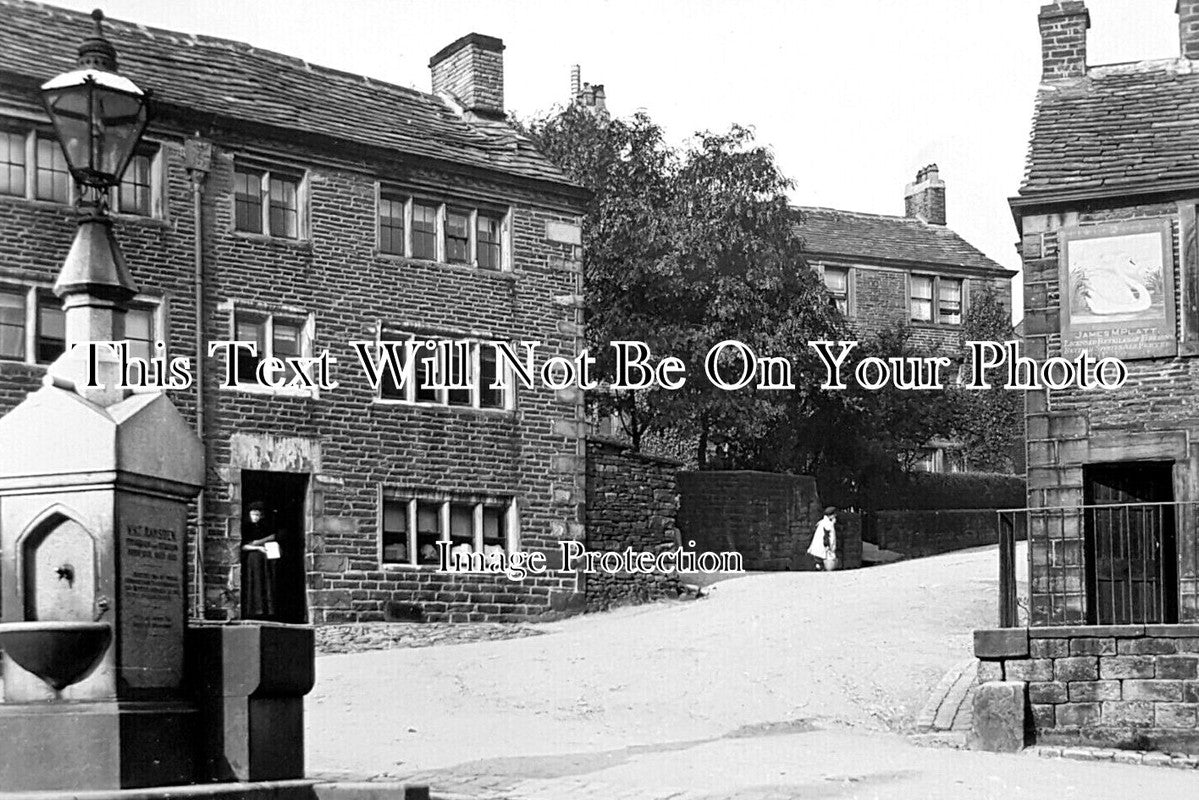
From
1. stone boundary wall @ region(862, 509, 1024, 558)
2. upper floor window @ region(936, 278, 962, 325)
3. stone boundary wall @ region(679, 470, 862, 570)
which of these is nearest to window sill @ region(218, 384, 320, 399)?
stone boundary wall @ region(679, 470, 862, 570)

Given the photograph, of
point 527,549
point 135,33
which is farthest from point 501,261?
point 135,33

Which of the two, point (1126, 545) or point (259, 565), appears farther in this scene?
point (259, 565)

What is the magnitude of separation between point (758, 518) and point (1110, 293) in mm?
15960

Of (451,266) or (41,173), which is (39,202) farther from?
(451,266)

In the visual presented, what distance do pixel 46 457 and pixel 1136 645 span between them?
33.8 ft

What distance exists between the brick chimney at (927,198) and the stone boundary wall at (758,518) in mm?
16711

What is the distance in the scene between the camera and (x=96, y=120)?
32.6 feet

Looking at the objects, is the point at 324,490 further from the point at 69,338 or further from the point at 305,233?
the point at 69,338

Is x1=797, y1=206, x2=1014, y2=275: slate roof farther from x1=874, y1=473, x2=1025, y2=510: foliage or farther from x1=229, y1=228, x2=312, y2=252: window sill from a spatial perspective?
x1=229, y1=228, x2=312, y2=252: window sill

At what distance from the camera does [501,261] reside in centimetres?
2908

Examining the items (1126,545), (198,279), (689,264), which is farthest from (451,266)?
(1126,545)

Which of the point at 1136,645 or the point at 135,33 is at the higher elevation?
the point at 135,33

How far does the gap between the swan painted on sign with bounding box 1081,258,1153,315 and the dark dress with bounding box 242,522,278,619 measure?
12314mm

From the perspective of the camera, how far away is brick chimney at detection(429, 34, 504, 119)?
102 ft
